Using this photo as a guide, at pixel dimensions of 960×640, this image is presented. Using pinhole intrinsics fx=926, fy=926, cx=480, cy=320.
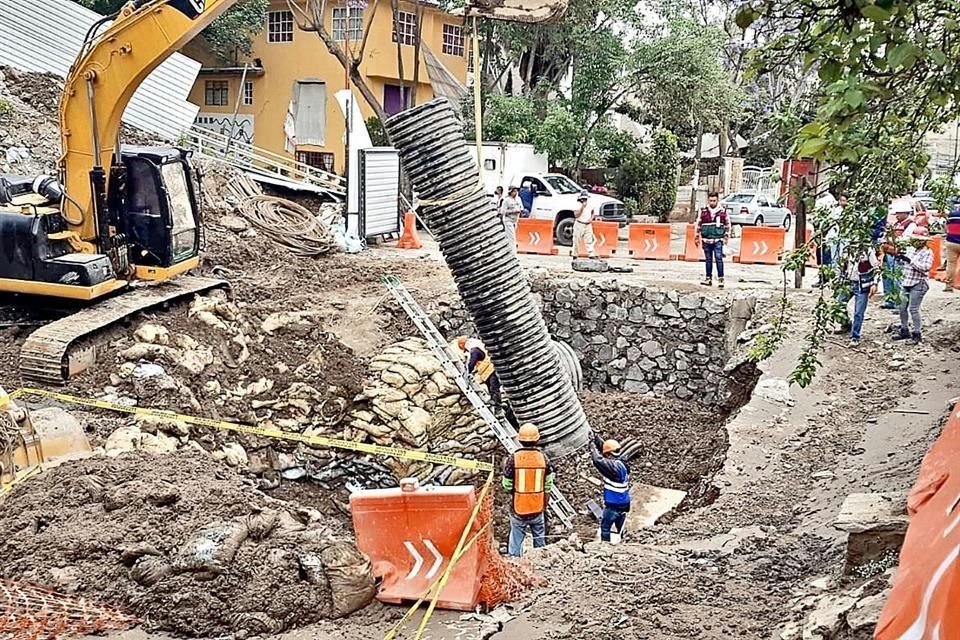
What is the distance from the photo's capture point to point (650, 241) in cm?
1944

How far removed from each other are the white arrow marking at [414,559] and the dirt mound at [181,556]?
0.28 meters

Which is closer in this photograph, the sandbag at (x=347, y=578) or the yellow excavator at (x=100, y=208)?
the sandbag at (x=347, y=578)

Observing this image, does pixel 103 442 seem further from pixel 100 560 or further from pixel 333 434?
pixel 333 434

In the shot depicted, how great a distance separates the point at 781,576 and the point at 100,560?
14.5 feet

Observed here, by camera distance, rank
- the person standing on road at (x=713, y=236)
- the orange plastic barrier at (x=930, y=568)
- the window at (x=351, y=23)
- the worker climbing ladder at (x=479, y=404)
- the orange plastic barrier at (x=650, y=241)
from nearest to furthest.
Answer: the orange plastic barrier at (x=930, y=568) < the worker climbing ladder at (x=479, y=404) < the person standing on road at (x=713, y=236) < the orange plastic barrier at (x=650, y=241) < the window at (x=351, y=23)

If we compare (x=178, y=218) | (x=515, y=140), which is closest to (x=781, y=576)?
(x=178, y=218)

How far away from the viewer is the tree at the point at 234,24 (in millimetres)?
28453

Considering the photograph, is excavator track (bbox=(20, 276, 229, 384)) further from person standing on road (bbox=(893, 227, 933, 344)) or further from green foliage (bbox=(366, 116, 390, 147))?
green foliage (bbox=(366, 116, 390, 147))

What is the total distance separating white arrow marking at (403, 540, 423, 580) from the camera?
20.0 feet

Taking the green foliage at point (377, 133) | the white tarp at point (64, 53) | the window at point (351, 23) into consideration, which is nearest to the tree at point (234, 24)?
the window at point (351, 23)

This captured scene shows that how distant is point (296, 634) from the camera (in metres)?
5.57

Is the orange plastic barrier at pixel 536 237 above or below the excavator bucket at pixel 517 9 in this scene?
below

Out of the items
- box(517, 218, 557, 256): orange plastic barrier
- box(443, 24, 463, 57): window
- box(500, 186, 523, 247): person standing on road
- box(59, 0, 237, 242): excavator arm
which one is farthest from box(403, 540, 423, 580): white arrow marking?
box(443, 24, 463, 57): window

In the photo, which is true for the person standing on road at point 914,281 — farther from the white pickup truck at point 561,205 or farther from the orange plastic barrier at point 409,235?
the orange plastic barrier at point 409,235
